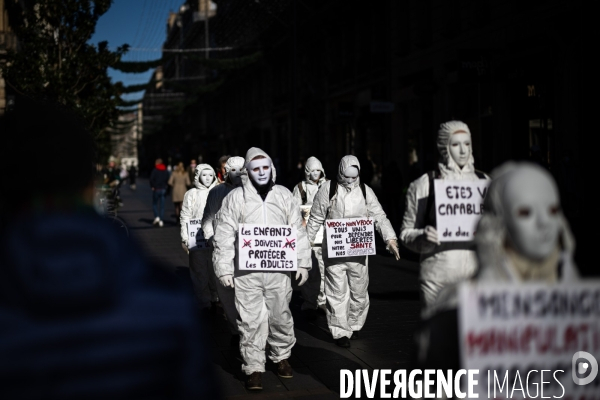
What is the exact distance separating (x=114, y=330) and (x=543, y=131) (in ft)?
62.0

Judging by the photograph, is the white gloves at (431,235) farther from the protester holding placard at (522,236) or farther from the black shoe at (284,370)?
the protester holding placard at (522,236)

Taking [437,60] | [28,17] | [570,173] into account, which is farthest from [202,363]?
[437,60]

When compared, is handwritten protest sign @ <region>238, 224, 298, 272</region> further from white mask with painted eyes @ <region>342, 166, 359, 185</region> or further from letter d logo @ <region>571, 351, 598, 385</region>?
letter d logo @ <region>571, 351, 598, 385</region>

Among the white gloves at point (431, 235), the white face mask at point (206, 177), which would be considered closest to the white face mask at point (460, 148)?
the white gloves at point (431, 235)

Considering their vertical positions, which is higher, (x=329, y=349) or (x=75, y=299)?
(x=75, y=299)

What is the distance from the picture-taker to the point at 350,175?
8.44 metres

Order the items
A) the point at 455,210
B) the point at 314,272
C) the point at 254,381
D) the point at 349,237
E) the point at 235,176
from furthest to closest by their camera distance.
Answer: the point at 314,272, the point at 235,176, the point at 349,237, the point at 254,381, the point at 455,210

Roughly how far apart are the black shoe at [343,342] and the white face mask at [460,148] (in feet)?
9.87

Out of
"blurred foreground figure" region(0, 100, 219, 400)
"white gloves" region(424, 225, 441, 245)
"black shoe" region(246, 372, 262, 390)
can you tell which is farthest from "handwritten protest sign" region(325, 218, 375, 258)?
"blurred foreground figure" region(0, 100, 219, 400)

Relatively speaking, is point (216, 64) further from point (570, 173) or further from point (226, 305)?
point (226, 305)

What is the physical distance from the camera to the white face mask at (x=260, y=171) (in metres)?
6.62

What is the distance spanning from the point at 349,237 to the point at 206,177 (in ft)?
8.44

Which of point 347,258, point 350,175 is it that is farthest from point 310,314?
point 350,175

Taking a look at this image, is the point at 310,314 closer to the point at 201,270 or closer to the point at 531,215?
the point at 201,270
